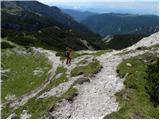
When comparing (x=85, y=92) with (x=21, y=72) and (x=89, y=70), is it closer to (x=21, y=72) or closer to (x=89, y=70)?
(x=89, y=70)

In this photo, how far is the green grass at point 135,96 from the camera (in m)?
26.3

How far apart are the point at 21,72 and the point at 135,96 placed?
32.5 meters

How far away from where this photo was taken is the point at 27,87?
4972cm

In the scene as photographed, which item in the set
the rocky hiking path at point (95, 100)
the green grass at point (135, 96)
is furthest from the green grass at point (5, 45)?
the rocky hiking path at point (95, 100)

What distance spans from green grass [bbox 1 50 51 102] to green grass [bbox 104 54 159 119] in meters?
15.4

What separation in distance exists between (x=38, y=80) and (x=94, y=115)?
2584 cm

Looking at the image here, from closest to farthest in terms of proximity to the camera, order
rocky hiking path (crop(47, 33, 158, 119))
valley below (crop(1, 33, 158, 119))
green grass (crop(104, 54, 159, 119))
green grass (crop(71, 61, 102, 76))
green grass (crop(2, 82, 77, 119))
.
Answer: green grass (crop(104, 54, 159, 119))
rocky hiking path (crop(47, 33, 158, 119))
valley below (crop(1, 33, 158, 119))
green grass (crop(2, 82, 77, 119))
green grass (crop(71, 61, 102, 76))

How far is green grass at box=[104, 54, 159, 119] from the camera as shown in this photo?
86.2 ft

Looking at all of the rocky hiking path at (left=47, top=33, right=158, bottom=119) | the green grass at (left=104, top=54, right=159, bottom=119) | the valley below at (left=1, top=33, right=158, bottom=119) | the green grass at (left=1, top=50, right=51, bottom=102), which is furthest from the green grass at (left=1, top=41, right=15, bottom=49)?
the rocky hiking path at (left=47, top=33, right=158, bottom=119)

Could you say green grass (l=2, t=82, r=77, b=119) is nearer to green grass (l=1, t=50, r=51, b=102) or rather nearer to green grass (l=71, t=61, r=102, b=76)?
green grass (l=71, t=61, r=102, b=76)

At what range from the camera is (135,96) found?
30703 mm

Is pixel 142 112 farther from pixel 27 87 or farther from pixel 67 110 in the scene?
pixel 27 87

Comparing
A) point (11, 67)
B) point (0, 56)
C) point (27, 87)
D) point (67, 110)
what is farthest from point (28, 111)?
point (0, 56)

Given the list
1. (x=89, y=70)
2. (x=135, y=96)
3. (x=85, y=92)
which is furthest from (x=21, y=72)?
(x=135, y=96)
